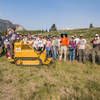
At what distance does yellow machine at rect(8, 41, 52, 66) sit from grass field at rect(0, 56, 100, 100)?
51cm

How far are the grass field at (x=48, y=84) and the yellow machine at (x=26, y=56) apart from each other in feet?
1.67

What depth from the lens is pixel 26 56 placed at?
586cm

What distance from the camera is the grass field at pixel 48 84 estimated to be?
3.37m

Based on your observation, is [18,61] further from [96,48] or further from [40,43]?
[96,48]

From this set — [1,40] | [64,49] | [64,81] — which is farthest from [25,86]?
[1,40]

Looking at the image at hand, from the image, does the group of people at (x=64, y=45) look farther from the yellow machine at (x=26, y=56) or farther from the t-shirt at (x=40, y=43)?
the yellow machine at (x=26, y=56)

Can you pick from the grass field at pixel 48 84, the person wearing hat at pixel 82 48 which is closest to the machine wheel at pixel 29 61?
the grass field at pixel 48 84

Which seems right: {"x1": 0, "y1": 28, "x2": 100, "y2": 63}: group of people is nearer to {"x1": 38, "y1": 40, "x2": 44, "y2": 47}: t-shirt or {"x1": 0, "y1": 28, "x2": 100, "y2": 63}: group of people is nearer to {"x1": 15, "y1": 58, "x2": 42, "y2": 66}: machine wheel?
{"x1": 38, "y1": 40, "x2": 44, "y2": 47}: t-shirt

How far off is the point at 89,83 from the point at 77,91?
872 mm

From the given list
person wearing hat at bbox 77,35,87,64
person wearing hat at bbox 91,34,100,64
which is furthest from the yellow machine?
person wearing hat at bbox 91,34,100,64

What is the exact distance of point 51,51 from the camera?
7633 millimetres

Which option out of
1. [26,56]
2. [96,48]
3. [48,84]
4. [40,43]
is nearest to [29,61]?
[26,56]

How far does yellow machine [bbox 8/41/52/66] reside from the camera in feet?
19.1

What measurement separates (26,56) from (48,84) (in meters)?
2.43
